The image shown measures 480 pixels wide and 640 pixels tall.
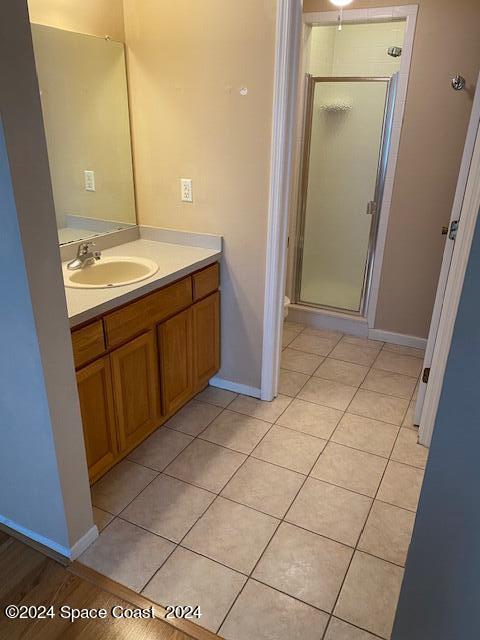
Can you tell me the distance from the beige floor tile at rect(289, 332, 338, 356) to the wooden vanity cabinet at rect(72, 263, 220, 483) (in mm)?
910

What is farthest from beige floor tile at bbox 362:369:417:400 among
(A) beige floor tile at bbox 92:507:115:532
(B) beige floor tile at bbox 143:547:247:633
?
(A) beige floor tile at bbox 92:507:115:532

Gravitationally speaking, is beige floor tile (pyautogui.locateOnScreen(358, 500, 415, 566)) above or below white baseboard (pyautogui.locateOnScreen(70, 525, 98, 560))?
below

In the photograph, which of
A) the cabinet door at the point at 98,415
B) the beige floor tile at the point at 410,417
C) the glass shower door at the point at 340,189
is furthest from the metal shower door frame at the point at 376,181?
the cabinet door at the point at 98,415

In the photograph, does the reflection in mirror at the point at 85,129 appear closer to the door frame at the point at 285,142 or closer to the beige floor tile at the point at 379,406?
the door frame at the point at 285,142

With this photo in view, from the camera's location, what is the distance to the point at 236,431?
97.4 inches

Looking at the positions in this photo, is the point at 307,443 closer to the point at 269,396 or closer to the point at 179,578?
the point at 269,396

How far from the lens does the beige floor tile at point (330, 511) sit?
1.88 m

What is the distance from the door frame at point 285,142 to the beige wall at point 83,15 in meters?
0.84

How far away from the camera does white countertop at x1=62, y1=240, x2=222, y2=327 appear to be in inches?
70.0

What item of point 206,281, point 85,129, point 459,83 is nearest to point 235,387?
point 206,281

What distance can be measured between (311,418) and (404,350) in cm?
119

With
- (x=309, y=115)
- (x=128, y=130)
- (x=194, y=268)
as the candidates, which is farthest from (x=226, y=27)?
A: (x=309, y=115)

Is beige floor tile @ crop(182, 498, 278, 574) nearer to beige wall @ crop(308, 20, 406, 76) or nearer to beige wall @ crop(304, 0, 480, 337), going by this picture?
beige wall @ crop(304, 0, 480, 337)

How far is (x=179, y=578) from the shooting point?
5.47 ft
